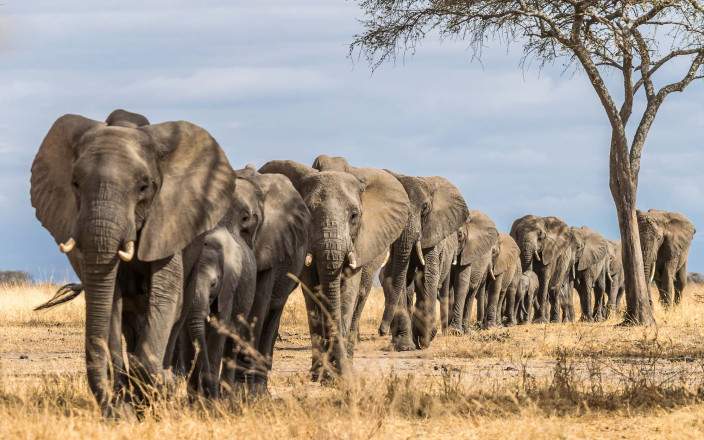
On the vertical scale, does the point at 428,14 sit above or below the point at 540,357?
above

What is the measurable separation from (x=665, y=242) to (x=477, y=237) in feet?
32.5

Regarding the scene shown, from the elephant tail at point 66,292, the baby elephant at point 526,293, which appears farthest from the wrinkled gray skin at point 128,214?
the baby elephant at point 526,293

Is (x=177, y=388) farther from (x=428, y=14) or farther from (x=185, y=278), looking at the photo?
(x=428, y=14)

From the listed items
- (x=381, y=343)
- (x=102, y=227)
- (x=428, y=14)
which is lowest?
(x=381, y=343)

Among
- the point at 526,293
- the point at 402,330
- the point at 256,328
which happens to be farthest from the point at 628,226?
the point at 256,328

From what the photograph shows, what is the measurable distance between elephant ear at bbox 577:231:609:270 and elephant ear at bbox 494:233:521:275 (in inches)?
305

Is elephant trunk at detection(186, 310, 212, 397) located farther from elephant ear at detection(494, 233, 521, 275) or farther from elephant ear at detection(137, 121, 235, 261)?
elephant ear at detection(494, 233, 521, 275)

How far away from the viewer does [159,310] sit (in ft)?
29.3

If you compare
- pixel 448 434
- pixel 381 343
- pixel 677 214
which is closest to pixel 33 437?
pixel 448 434

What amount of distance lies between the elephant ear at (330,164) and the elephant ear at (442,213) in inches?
160

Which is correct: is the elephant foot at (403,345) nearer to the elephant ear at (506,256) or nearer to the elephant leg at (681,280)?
the elephant ear at (506,256)

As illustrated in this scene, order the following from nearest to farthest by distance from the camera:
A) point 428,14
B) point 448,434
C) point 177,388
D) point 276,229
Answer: point 448,434 < point 177,388 < point 276,229 < point 428,14

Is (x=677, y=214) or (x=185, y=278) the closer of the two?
(x=185, y=278)

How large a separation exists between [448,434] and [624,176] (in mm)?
15235
